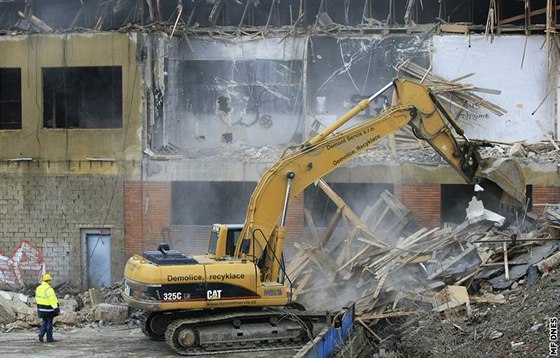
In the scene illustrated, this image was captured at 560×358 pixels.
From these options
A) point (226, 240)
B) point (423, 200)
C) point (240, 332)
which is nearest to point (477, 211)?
Result: point (423, 200)

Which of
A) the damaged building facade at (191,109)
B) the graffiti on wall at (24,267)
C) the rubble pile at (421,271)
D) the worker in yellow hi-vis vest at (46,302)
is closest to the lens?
the rubble pile at (421,271)

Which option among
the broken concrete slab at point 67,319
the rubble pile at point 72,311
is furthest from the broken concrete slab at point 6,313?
the broken concrete slab at point 67,319

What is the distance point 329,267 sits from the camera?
20.6 metres

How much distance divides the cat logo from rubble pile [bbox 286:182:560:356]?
125 inches

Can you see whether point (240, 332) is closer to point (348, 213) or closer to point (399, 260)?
point (399, 260)

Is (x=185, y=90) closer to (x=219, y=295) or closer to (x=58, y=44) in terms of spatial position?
(x=58, y=44)

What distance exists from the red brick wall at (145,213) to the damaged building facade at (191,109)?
0.03 metres

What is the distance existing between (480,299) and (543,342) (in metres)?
3.44

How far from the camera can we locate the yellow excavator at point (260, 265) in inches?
621

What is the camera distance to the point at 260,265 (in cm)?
1645

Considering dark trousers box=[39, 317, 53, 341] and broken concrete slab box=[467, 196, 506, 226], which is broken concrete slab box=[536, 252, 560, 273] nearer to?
broken concrete slab box=[467, 196, 506, 226]

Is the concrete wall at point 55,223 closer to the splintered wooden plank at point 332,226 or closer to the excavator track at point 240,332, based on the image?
the splintered wooden plank at point 332,226

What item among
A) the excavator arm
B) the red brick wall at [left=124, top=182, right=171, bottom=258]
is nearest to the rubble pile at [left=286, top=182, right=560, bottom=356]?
the excavator arm

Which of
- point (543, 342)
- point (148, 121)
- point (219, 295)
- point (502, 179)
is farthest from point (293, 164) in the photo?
point (148, 121)
